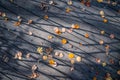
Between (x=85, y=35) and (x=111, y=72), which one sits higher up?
(x=85, y=35)

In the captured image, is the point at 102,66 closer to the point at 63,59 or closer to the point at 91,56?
the point at 91,56

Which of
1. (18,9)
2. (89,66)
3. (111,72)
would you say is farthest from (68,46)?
(18,9)

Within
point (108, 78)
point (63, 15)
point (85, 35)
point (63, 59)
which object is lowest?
point (108, 78)

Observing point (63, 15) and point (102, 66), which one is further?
point (63, 15)

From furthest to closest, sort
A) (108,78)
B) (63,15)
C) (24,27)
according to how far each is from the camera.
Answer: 1. (63,15)
2. (24,27)
3. (108,78)

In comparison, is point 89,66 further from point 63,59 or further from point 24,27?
point 24,27

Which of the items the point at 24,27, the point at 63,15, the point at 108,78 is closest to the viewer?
the point at 108,78

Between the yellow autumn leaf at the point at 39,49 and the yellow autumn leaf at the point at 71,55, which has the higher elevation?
the yellow autumn leaf at the point at 39,49

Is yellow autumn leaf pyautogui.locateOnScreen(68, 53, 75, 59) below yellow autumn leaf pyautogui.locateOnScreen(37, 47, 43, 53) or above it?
below

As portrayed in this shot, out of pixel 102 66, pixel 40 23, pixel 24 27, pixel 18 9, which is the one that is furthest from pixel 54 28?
pixel 102 66
